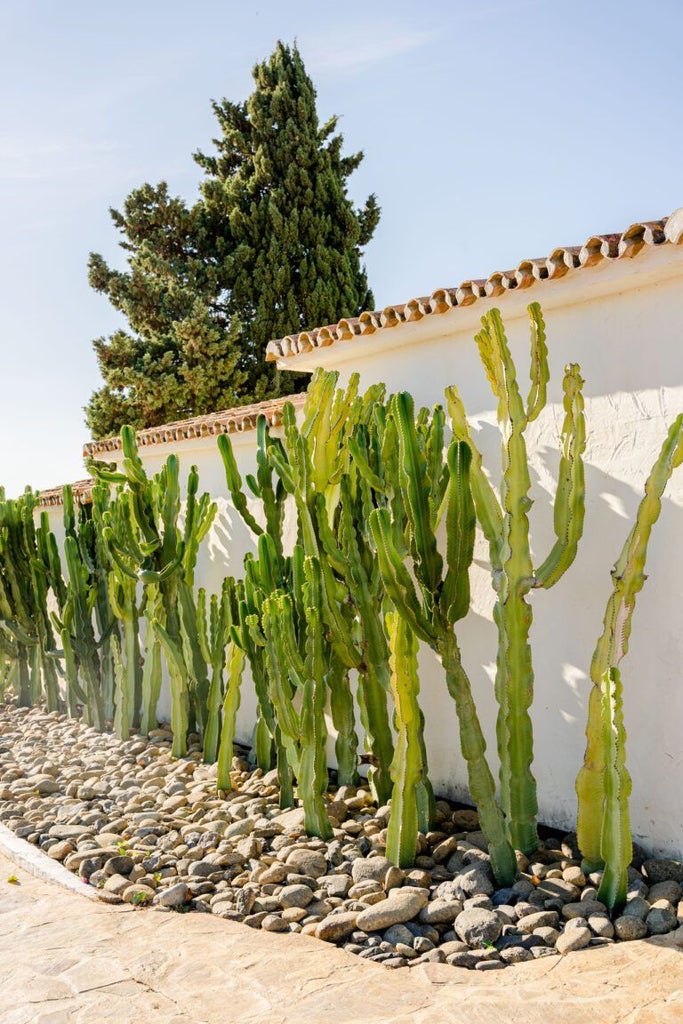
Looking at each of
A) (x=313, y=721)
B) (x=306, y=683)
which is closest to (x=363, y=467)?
(x=306, y=683)

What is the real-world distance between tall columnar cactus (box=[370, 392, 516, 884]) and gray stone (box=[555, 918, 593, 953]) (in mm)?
650

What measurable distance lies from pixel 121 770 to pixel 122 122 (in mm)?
5929

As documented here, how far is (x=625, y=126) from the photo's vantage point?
21.4 ft

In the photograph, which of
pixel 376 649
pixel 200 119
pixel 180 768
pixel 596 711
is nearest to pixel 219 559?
pixel 180 768

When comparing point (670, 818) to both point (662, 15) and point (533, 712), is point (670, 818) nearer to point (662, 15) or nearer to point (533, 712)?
point (533, 712)

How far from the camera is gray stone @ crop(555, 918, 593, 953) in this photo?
374cm

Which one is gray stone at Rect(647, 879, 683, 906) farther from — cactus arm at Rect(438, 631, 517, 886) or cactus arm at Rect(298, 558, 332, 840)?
cactus arm at Rect(298, 558, 332, 840)

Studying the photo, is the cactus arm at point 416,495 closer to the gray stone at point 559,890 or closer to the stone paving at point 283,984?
the gray stone at point 559,890

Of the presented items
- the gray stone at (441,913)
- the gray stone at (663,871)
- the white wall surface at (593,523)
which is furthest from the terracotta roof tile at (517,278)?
the gray stone at (441,913)

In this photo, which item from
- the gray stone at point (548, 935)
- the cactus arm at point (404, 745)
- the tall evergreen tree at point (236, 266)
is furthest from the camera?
the tall evergreen tree at point (236, 266)

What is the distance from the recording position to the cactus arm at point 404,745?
4.67 metres

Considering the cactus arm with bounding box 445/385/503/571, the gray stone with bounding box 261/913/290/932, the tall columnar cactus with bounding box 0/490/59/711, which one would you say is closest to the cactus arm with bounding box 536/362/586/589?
the cactus arm with bounding box 445/385/503/571

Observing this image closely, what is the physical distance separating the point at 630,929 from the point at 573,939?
0.24 metres

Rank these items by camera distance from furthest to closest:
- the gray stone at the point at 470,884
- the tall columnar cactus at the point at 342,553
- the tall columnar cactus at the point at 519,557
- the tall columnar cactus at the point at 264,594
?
the tall columnar cactus at the point at 264,594
the tall columnar cactus at the point at 342,553
the tall columnar cactus at the point at 519,557
the gray stone at the point at 470,884
